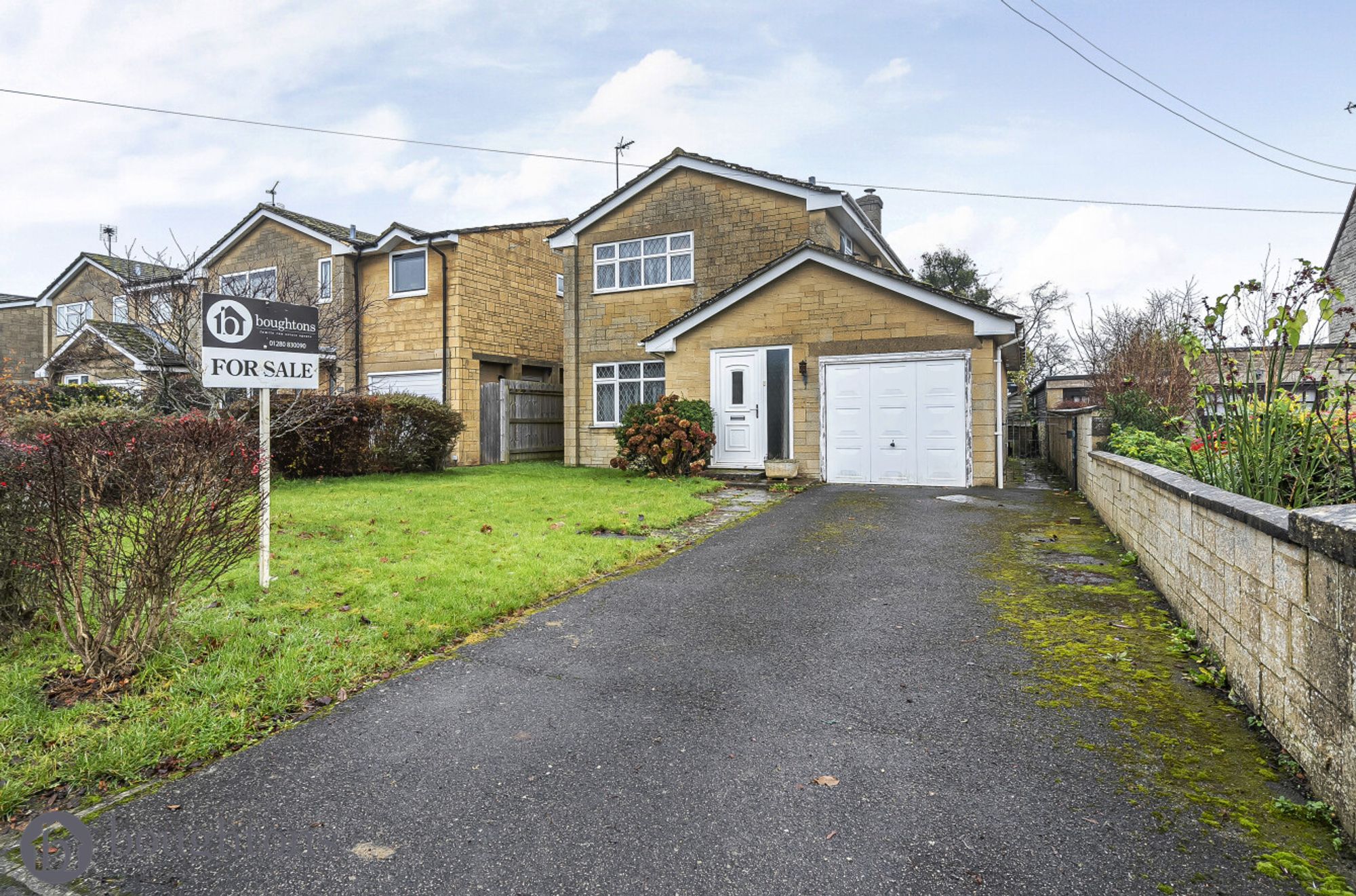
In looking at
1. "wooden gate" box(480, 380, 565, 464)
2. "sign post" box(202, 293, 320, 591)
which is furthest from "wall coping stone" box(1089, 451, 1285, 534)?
"wooden gate" box(480, 380, 565, 464)

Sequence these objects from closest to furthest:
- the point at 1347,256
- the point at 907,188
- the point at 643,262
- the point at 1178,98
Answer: the point at 1178,98 → the point at 643,262 → the point at 907,188 → the point at 1347,256

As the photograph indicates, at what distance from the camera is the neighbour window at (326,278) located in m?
20.3

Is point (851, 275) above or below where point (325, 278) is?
below

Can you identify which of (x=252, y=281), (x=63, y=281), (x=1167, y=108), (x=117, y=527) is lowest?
(x=117, y=527)

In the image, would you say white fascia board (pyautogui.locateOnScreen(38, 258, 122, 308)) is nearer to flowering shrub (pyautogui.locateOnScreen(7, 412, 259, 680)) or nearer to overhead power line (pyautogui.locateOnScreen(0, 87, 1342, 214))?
overhead power line (pyautogui.locateOnScreen(0, 87, 1342, 214))

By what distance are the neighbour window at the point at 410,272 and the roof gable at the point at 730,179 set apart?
152 inches

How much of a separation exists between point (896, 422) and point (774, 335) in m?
A: 3.12

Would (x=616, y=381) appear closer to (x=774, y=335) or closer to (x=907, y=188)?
(x=774, y=335)

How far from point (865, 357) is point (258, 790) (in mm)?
12627

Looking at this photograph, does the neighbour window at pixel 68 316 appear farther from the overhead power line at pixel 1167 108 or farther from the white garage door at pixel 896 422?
the overhead power line at pixel 1167 108

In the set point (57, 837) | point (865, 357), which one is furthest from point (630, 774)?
point (865, 357)

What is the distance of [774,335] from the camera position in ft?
48.0

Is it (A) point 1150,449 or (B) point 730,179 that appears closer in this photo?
(A) point 1150,449

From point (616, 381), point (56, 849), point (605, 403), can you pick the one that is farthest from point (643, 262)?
point (56, 849)
